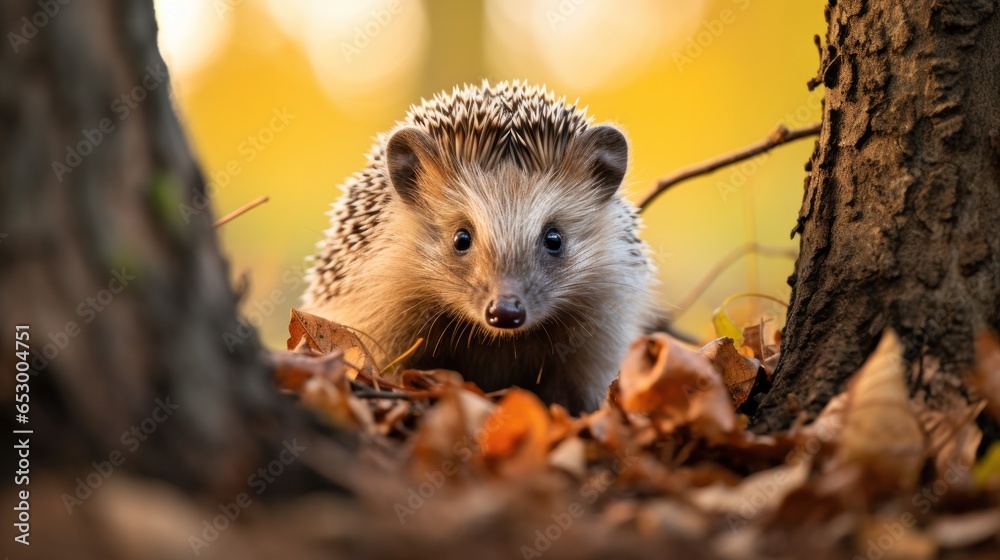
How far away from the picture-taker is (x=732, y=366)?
10.2ft

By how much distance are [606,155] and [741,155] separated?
75cm

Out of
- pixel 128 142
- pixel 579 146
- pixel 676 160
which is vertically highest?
pixel 128 142

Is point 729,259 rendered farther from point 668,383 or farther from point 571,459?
point 571,459

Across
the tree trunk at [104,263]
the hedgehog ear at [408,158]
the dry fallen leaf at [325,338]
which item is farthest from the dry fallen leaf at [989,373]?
the hedgehog ear at [408,158]

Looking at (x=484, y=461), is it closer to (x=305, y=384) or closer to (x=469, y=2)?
(x=305, y=384)

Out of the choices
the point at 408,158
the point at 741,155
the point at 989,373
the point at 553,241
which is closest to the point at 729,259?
the point at 741,155

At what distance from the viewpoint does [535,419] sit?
83.2 inches

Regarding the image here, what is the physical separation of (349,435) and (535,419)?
48cm

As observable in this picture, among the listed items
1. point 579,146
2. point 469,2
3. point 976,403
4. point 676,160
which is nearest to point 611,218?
point 579,146

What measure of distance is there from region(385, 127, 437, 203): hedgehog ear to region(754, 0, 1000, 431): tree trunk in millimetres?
2323

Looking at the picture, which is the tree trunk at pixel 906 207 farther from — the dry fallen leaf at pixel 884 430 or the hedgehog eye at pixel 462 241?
the hedgehog eye at pixel 462 241

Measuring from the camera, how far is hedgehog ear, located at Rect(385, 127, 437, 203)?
4.54m

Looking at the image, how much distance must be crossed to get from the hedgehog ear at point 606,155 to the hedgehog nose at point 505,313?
1.22 m

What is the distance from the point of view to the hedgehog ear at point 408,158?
4539 mm
